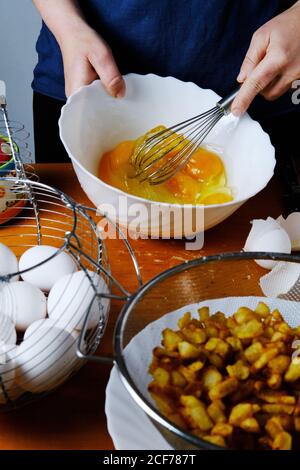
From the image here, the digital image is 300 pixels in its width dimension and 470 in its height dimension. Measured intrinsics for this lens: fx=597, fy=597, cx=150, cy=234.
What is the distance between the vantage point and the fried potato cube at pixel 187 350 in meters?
0.51

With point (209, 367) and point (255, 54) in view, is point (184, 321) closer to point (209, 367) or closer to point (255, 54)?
point (209, 367)

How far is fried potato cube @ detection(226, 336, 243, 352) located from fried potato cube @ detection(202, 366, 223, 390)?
0.11 feet

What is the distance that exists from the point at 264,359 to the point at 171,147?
0.44 metres

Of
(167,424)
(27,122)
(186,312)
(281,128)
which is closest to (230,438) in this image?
(167,424)

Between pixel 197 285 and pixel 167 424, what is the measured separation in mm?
219

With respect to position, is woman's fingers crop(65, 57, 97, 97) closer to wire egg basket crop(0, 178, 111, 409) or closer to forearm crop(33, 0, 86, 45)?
forearm crop(33, 0, 86, 45)

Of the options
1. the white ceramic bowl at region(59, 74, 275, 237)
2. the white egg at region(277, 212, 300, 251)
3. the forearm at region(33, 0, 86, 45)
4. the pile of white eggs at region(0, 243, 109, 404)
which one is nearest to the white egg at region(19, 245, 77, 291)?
the pile of white eggs at region(0, 243, 109, 404)

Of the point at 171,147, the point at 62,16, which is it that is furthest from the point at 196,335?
the point at 62,16

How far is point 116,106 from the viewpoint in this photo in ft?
2.94

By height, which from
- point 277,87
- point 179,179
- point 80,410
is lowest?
point 80,410

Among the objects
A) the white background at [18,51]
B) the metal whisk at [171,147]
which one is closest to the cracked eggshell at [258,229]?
the metal whisk at [171,147]

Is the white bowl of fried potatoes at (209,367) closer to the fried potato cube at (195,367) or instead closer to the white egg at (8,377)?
the fried potato cube at (195,367)

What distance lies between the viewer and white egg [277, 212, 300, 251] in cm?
81

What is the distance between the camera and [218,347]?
526 mm
